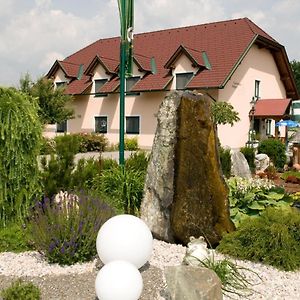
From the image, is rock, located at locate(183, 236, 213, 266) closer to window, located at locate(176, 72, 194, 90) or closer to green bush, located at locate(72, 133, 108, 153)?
green bush, located at locate(72, 133, 108, 153)

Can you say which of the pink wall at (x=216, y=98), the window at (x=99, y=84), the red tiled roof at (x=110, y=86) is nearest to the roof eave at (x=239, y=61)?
the pink wall at (x=216, y=98)

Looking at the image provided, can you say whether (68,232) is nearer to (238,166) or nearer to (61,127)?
(238,166)

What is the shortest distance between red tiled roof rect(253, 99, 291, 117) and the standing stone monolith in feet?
70.2

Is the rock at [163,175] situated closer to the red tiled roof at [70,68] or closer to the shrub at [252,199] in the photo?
the shrub at [252,199]

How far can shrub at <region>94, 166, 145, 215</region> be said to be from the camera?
786 cm

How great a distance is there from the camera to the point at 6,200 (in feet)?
19.5

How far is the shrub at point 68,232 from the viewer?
5.12 metres

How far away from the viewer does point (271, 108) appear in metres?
26.9

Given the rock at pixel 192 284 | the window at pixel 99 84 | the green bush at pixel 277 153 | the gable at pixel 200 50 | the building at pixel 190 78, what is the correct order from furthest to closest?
the window at pixel 99 84, the building at pixel 190 78, the gable at pixel 200 50, the green bush at pixel 277 153, the rock at pixel 192 284

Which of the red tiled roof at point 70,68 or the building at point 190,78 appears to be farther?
the red tiled roof at point 70,68

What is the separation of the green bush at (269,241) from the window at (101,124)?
24.8 meters

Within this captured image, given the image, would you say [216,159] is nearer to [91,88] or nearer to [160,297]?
[160,297]

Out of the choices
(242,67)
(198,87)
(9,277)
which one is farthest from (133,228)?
(242,67)

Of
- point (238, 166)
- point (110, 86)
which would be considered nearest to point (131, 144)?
point (110, 86)
